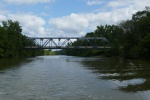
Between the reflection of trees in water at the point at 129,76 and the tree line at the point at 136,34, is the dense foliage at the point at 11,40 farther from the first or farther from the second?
the reflection of trees in water at the point at 129,76

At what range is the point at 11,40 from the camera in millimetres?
163250

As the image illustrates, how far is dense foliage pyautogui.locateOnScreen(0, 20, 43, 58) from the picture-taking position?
480 feet

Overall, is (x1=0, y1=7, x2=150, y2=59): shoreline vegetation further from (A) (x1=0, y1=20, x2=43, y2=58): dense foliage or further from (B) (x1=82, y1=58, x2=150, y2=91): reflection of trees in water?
(B) (x1=82, y1=58, x2=150, y2=91): reflection of trees in water

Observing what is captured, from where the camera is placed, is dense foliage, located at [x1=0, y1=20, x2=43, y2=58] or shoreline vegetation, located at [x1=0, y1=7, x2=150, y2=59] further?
dense foliage, located at [x1=0, y1=20, x2=43, y2=58]

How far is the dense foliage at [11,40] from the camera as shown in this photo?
14640cm

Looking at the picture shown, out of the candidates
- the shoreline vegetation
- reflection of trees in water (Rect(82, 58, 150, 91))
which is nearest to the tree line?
the shoreline vegetation

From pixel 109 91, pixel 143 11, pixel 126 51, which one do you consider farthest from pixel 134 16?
pixel 109 91

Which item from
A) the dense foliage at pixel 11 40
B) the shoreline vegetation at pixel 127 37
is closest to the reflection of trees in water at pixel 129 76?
the shoreline vegetation at pixel 127 37

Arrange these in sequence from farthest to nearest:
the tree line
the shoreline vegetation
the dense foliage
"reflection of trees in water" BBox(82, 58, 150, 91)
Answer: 1. the dense foliage
2. the shoreline vegetation
3. the tree line
4. "reflection of trees in water" BBox(82, 58, 150, 91)

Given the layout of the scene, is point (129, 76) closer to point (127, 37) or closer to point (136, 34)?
point (136, 34)

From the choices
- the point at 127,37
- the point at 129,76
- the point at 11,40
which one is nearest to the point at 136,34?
the point at 127,37

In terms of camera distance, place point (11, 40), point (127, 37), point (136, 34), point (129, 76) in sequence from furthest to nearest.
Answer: point (11, 40), point (127, 37), point (136, 34), point (129, 76)

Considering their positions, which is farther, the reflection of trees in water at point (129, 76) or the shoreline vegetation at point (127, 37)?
the shoreline vegetation at point (127, 37)

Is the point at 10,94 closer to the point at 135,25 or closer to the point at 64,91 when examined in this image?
the point at 64,91
